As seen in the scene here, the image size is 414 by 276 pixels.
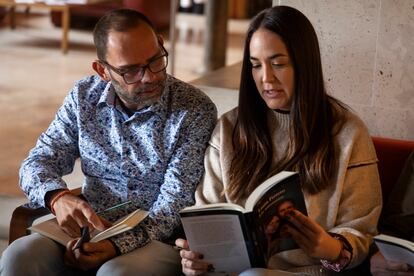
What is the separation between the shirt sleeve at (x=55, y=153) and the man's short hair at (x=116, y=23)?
0.72 feet

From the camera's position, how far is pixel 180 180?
254 cm

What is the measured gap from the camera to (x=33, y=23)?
10.3m

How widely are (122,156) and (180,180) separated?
219 mm

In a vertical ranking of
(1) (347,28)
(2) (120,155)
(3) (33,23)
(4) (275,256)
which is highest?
(1) (347,28)

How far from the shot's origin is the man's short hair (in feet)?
8.29

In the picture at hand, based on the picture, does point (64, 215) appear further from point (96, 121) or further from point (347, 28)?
point (347, 28)

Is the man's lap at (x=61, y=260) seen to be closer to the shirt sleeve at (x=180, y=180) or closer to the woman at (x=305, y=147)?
the shirt sleeve at (x=180, y=180)

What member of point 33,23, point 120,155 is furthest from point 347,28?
point 33,23

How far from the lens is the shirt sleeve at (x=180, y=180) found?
2.50 m

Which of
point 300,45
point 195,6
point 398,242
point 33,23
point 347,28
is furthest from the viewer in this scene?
point 195,6

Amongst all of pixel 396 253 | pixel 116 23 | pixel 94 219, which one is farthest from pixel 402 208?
pixel 116 23

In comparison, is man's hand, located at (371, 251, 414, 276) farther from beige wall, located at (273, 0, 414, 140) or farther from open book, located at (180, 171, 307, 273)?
beige wall, located at (273, 0, 414, 140)

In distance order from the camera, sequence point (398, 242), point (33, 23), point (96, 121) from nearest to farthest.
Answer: point (398, 242) → point (96, 121) → point (33, 23)

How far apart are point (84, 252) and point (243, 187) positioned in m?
0.49
